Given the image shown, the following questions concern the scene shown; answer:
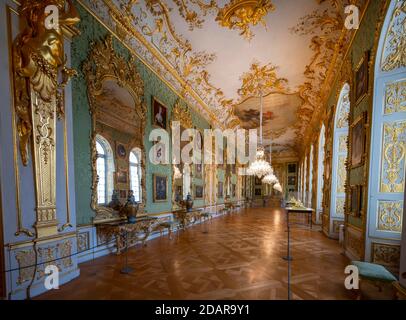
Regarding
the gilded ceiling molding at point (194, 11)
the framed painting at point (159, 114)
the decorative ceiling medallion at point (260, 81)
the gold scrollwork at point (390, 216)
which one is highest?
the gilded ceiling molding at point (194, 11)

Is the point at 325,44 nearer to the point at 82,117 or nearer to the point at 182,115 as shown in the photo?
the point at 182,115

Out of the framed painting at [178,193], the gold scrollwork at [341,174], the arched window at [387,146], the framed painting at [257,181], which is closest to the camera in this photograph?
the arched window at [387,146]

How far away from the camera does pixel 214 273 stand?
3.52 meters

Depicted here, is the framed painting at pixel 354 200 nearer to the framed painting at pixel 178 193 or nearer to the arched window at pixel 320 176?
the arched window at pixel 320 176

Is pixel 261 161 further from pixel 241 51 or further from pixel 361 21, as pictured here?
pixel 361 21

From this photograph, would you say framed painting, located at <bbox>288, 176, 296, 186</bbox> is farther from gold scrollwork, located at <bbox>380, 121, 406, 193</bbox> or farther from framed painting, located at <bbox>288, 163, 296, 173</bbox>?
gold scrollwork, located at <bbox>380, 121, 406, 193</bbox>

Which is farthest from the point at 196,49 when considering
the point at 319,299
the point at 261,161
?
the point at 319,299

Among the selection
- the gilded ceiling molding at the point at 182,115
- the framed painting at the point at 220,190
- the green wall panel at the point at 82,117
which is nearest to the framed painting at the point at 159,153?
the gilded ceiling molding at the point at 182,115

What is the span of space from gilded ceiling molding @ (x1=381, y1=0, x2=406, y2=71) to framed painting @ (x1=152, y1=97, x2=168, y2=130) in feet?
19.5

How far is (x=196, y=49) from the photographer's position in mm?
6324

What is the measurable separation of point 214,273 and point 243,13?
6.31 metres

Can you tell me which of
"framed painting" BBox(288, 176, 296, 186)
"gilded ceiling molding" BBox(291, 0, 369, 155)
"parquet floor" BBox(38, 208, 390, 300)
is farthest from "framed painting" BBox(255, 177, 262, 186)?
"parquet floor" BBox(38, 208, 390, 300)

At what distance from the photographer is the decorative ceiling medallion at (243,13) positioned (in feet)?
15.2

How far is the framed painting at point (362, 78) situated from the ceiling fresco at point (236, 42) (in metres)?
1.18
